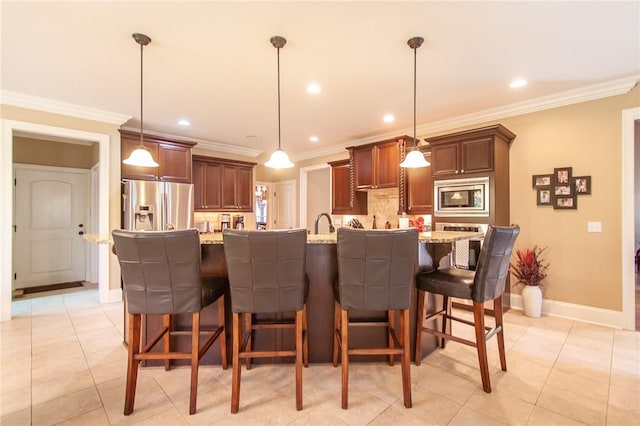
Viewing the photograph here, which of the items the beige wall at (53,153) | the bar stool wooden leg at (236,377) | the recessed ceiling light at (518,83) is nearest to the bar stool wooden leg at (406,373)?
the bar stool wooden leg at (236,377)

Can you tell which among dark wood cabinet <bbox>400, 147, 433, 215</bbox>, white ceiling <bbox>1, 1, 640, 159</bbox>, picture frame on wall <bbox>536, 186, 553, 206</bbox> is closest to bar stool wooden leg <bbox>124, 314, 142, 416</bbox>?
white ceiling <bbox>1, 1, 640, 159</bbox>

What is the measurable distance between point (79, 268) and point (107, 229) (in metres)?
2.13

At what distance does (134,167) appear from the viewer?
14.0ft

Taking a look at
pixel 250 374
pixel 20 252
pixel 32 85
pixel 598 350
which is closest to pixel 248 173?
pixel 32 85

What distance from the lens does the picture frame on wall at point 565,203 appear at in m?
3.31

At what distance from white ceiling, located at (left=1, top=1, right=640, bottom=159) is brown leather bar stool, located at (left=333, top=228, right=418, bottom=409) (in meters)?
1.56

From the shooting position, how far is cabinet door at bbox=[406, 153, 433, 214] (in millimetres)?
4129

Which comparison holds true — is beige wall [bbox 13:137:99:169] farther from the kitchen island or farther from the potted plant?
the potted plant

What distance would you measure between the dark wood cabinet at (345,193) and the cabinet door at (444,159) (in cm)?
157

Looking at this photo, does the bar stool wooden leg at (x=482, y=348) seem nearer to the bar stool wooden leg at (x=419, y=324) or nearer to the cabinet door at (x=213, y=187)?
the bar stool wooden leg at (x=419, y=324)

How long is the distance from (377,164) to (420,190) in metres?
0.85

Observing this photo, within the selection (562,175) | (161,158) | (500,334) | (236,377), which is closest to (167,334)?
(236,377)

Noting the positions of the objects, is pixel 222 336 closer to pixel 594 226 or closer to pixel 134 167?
pixel 134 167

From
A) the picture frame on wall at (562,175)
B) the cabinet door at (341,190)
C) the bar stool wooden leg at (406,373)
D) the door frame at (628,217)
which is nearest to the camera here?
the bar stool wooden leg at (406,373)
